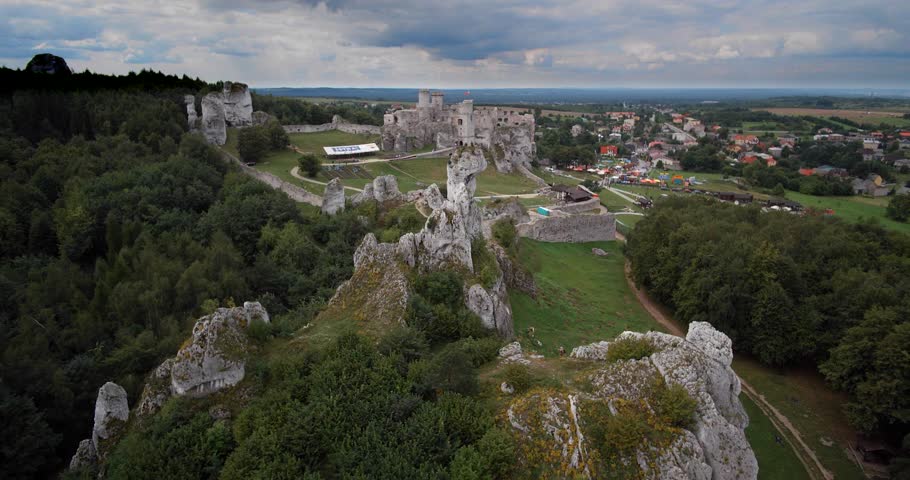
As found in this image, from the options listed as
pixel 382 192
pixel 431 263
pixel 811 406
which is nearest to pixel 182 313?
pixel 431 263

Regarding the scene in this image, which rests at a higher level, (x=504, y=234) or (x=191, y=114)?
(x=191, y=114)

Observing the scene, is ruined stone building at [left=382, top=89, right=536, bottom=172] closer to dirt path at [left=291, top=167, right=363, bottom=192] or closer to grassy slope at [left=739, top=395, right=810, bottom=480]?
dirt path at [left=291, top=167, right=363, bottom=192]

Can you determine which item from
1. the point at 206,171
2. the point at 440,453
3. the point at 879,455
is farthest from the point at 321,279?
the point at 879,455

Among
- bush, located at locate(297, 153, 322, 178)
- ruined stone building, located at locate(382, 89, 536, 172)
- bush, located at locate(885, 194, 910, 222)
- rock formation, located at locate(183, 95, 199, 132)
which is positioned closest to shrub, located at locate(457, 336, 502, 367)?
bush, located at locate(297, 153, 322, 178)

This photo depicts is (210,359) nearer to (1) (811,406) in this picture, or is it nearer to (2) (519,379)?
(2) (519,379)

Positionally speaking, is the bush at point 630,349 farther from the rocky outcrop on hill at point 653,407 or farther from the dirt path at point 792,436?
the dirt path at point 792,436

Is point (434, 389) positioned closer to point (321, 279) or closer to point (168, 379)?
point (168, 379)
